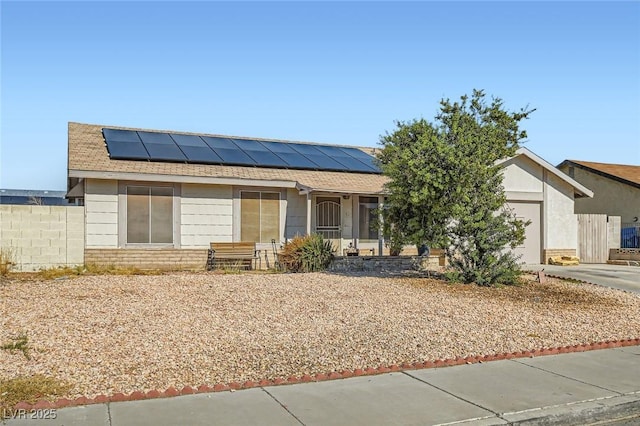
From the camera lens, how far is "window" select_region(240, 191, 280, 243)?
19.4 meters

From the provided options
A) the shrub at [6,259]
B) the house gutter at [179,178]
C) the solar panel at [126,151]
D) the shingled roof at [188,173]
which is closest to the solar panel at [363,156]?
the shingled roof at [188,173]

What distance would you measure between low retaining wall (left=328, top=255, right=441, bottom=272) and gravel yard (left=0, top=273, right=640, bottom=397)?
2829mm

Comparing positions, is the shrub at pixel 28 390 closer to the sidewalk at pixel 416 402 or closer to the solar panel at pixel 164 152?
the sidewalk at pixel 416 402

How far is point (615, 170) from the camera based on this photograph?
30.2 m

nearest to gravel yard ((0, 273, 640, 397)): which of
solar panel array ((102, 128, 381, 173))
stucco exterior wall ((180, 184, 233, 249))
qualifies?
stucco exterior wall ((180, 184, 233, 249))

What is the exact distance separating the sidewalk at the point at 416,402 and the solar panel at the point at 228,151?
1392 cm

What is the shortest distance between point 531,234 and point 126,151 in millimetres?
14889

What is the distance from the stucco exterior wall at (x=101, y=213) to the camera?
1716 centimetres

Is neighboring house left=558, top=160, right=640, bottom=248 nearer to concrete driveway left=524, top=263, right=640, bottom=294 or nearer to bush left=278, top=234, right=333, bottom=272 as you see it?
concrete driveway left=524, top=263, right=640, bottom=294

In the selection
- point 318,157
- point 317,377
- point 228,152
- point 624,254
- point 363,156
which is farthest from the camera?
point 363,156

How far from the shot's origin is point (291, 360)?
7.66 meters

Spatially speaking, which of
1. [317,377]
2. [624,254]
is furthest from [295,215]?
[624,254]

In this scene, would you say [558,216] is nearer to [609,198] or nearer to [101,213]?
[609,198]

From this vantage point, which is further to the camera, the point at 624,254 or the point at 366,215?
the point at 624,254
